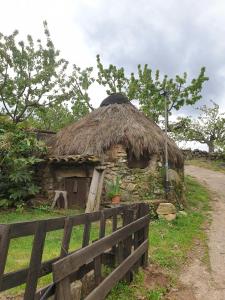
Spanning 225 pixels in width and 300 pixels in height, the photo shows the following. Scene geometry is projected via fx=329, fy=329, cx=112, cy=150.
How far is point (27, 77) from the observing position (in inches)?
747

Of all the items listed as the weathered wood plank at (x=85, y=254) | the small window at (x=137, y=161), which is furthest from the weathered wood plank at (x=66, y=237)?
the small window at (x=137, y=161)

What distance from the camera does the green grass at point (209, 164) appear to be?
30003 mm

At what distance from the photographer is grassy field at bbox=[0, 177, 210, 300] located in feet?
17.4

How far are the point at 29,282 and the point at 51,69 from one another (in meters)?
17.5

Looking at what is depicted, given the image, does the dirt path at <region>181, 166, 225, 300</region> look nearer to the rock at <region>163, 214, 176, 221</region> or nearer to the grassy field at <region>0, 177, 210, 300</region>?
the grassy field at <region>0, 177, 210, 300</region>

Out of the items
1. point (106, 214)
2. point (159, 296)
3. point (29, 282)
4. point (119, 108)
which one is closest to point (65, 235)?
point (29, 282)

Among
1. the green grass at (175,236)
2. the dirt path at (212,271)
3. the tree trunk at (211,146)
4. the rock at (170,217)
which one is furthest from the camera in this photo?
the tree trunk at (211,146)

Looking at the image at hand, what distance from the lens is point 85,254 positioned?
3.79 meters

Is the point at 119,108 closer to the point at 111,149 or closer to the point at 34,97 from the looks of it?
the point at 111,149

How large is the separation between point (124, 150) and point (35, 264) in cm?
1022

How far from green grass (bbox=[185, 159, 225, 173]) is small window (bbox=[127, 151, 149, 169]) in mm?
16674

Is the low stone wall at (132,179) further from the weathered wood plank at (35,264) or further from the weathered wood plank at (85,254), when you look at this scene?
the weathered wood plank at (35,264)

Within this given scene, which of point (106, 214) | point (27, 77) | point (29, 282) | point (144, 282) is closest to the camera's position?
point (29, 282)

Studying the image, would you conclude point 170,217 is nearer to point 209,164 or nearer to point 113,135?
point 113,135
